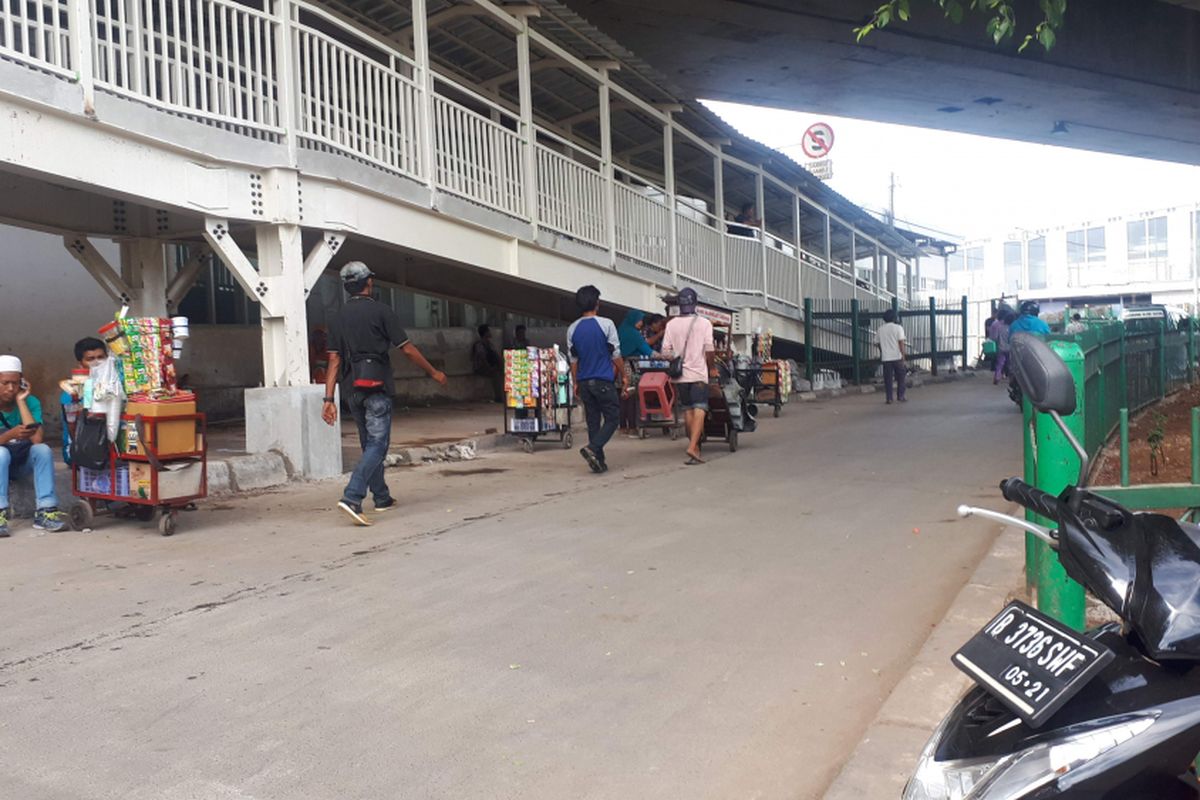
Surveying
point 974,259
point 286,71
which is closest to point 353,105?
point 286,71

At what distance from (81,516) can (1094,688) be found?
7104 millimetres

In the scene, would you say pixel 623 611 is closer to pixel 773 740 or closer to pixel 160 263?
pixel 773 740

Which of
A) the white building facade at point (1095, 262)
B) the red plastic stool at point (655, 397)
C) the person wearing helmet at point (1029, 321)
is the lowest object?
the red plastic stool at point (655, 397)

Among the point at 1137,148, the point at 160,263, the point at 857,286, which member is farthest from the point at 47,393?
the point at 1137,148

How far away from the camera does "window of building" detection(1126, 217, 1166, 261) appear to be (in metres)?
52.5

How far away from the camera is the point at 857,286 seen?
27844 mm

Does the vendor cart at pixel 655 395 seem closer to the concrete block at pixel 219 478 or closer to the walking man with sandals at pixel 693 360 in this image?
the walking man with sandals at pixel 693 360

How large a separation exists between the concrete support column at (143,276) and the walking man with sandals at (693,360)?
206 inches

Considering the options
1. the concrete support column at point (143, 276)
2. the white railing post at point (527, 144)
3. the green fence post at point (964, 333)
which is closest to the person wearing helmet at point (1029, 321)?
the white railing post at point (527, 144)

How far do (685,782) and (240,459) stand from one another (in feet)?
22.1

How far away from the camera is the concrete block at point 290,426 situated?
9.37 m

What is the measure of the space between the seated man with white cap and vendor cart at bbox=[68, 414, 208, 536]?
0.17 meters

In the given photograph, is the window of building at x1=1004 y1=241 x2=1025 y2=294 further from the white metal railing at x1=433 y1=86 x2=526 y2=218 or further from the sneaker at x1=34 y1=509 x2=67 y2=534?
the sneaker at x1=34 y1=509 x2=67 y2=534

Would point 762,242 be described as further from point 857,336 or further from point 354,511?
point 354,511
